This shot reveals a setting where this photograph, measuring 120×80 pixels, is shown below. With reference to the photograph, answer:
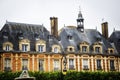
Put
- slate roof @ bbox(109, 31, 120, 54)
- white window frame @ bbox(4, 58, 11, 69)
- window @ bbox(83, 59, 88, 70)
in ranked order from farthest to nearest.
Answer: slate roof @ bbox(109, 31, 120, 54) < window @ bbox(83, 59, 88, 70) < white window frame @ bbox(4, 58, 11, 69)

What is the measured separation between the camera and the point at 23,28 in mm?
49562

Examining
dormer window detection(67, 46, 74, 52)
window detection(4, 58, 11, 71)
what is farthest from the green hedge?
dormer window detection(67, 46, 74, 52)

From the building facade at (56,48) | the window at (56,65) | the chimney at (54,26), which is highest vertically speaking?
the chimney at (54,26)

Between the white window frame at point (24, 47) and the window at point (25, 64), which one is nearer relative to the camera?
the window at point (25, 64)

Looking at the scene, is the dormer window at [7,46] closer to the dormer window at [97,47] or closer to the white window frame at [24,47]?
the white window frame at [24,47]

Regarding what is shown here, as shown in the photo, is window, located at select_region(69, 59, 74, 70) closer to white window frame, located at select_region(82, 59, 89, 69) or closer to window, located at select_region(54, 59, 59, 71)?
white window frame, located at select_region(82, 59, 89, 69)

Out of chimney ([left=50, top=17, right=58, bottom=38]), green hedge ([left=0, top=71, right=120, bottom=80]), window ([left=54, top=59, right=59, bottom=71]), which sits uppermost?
chimney ([left=50, top=17, right=58, bottom=38])

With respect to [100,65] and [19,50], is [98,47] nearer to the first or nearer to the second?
[100,65]

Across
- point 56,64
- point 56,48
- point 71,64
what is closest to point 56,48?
point 56,48

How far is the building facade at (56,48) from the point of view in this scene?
4594cm

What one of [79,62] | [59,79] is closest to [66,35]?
[79,62]

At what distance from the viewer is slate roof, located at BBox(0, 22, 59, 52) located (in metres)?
46.9

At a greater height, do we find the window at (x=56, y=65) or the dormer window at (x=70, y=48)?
the dormer window at (x=70, y=48)

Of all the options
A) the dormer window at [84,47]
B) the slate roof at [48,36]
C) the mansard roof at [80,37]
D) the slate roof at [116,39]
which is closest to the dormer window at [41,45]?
the slate roof at [48,36]
